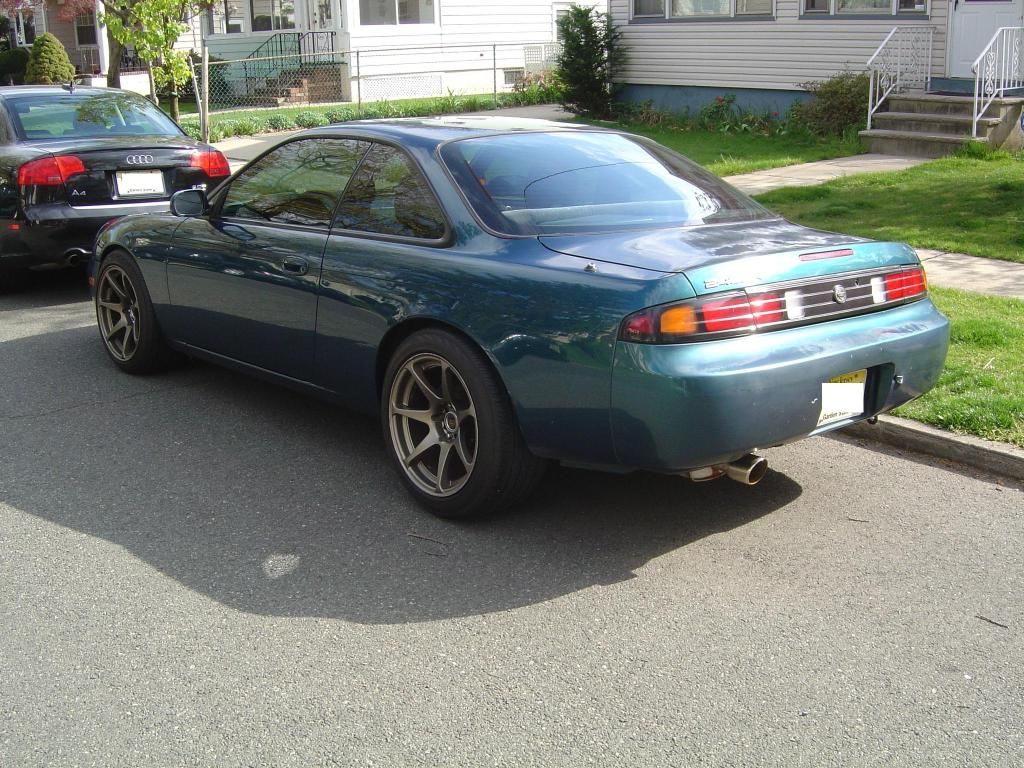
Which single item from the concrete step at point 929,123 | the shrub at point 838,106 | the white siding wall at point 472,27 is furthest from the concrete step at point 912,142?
the white siding wall at point 472,27

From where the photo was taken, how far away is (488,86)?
97.8 feet

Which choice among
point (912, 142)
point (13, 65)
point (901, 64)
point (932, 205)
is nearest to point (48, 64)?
point (13, 65)

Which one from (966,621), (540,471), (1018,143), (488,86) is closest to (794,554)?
(966,621)

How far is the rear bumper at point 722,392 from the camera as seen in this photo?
398 cm

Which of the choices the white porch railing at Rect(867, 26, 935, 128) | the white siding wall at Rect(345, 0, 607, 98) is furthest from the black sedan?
the white siding wall at Rect(345, 0, 607, 98)

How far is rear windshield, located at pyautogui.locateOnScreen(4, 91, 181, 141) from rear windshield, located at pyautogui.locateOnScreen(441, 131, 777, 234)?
552 cm

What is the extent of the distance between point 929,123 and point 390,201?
1152cm

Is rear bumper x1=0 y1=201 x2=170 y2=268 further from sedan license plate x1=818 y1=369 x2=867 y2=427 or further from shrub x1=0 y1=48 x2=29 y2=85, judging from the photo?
shrub x1=0 y1=48 x2=29 y2=85

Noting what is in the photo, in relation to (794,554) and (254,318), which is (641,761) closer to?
(794,554)

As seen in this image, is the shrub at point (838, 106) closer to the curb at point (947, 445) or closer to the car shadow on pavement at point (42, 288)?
the car shadow on pavement at point (42, 288)

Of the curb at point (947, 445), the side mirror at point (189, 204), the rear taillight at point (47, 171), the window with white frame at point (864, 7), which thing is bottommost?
the curb at point (947, 445)

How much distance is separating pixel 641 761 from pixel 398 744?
67cm

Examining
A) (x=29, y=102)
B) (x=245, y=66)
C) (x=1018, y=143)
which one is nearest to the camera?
(x=29, y=102)

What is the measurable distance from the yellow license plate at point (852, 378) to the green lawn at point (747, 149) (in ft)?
32.3
